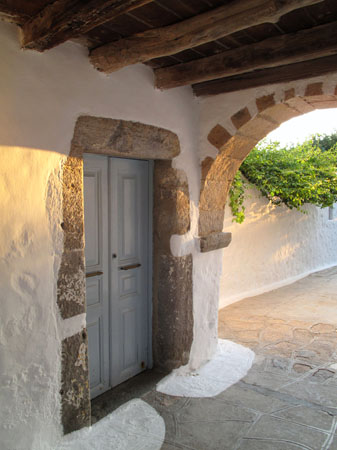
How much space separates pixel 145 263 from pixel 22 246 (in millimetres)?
1429

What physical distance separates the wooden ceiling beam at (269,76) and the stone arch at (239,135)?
0.10 metres

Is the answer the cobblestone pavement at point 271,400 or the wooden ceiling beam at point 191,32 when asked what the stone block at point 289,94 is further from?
the cobblestone pavement at point 271,400

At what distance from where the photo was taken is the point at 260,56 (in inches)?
97.5

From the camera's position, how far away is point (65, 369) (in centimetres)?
237

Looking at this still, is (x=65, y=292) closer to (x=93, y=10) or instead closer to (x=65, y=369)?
(x=65, y=369)

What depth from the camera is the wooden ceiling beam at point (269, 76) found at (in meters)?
2.59

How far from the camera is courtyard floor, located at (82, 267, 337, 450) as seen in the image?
8.38 feet

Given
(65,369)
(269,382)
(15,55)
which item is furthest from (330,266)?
(15,55)

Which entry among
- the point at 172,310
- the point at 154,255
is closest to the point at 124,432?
the point at 172,310

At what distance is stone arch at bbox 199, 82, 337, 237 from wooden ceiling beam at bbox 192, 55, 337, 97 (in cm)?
10

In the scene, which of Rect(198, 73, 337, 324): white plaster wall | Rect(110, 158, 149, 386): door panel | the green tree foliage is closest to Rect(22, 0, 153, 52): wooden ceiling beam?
Rect(110, 158, 149, 386): door panel

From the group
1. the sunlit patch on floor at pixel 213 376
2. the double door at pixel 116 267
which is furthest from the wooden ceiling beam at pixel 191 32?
the sunlit patch on floor at pixel 213 376

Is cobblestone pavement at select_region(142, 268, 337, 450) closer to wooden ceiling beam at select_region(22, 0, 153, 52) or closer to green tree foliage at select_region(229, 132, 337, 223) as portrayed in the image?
green tree foliage at select_region(229, 132, 337, 223)

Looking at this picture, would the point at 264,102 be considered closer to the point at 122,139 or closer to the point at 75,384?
the point at 122,139
